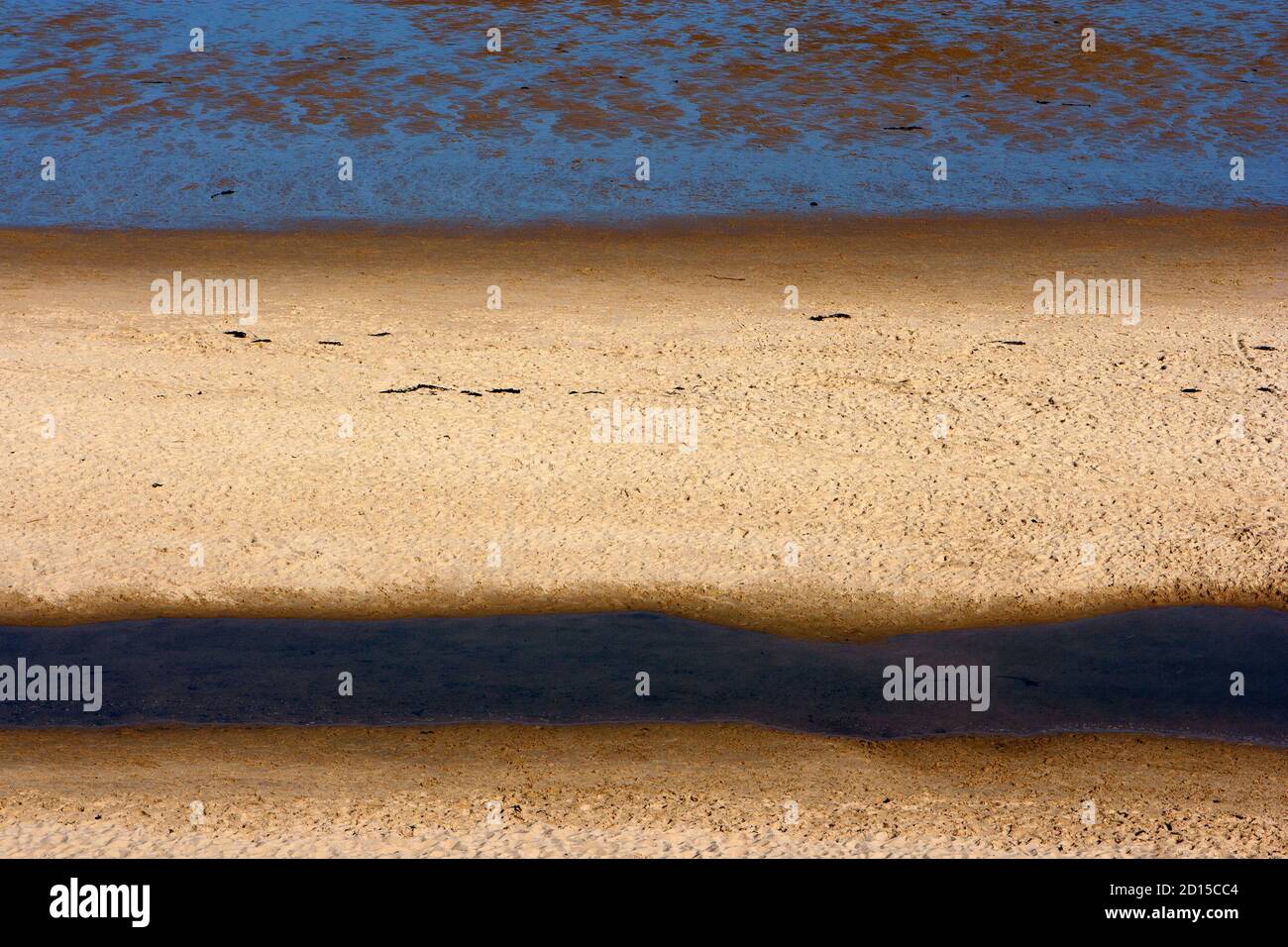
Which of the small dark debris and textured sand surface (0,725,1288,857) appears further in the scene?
the small dark debris

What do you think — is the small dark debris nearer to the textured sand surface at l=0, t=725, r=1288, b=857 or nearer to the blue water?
the textured sand surface at l=0, t=725, r=1288, b=857

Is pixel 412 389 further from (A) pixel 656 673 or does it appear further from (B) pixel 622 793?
(B) pixel 622 793

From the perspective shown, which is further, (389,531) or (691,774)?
(389,531)

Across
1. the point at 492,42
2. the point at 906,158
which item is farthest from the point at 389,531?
the point at 492,42

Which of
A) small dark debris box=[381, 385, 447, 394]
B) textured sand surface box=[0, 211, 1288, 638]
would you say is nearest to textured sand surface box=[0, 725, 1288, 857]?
textured sand surface box=[0, 211, 1288, 638]

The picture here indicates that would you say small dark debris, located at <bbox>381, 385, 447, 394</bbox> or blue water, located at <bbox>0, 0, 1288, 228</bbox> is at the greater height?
blue water, located at <bbox>0, 0, 1288, 228</bbox>
